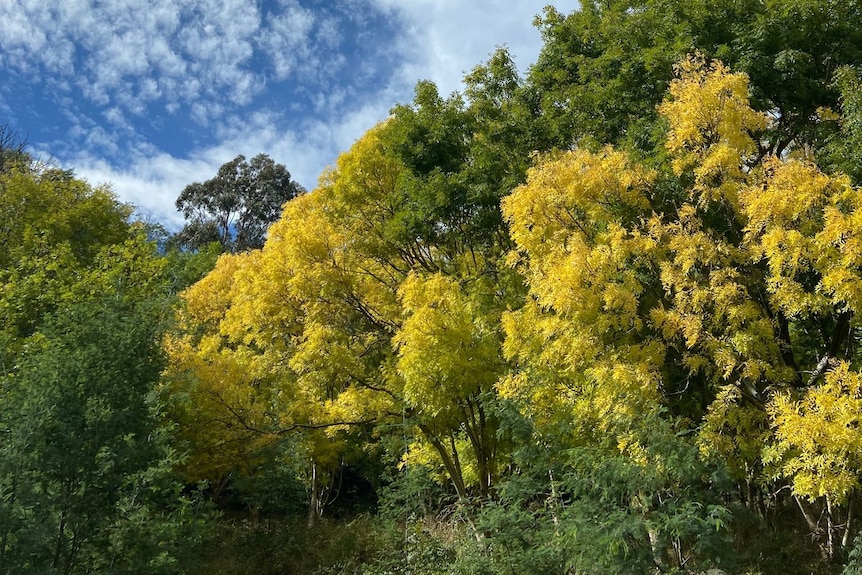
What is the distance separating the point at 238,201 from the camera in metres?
35.2

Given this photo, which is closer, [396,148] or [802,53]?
[802,53]

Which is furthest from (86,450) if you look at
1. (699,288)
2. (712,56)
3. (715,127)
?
(712,56)

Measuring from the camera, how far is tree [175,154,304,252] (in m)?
34.9

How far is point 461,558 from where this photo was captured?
26.5 feet

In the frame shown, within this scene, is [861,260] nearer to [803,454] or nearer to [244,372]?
[803,454]

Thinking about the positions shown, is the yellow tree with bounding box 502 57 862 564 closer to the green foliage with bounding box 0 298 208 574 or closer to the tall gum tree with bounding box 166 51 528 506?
the tall gum tree with bounding box 166 51 528 506

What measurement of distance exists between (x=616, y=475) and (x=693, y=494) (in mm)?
934

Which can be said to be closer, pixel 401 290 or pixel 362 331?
pixel 401 290

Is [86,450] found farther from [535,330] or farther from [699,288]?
[699,288]

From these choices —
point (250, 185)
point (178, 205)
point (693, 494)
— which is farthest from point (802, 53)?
point (178, 205)

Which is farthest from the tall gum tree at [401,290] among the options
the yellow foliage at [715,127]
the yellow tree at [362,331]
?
the yellow foliage at [715,127]

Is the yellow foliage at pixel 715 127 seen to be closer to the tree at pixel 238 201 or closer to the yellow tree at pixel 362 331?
the yellow tree at pixel 362 331

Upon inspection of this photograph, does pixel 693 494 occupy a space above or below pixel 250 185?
below

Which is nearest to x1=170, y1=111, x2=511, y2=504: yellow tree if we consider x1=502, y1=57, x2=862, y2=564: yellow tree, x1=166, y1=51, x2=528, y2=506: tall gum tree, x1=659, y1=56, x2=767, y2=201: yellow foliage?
x1=166, y1=51, x2=528, y2=506: tall gum tree
